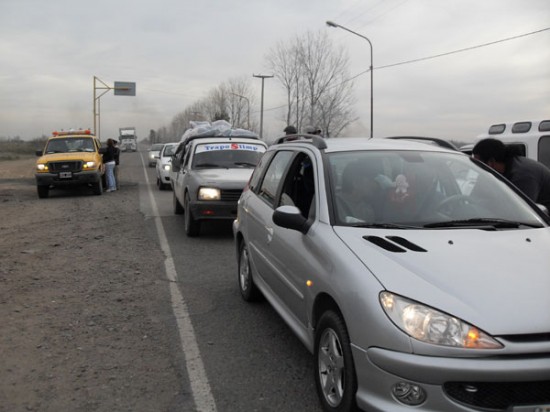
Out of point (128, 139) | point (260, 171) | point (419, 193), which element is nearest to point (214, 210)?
point (260, 171)

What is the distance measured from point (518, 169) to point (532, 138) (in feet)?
14.4

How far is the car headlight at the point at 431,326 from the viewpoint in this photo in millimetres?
2502

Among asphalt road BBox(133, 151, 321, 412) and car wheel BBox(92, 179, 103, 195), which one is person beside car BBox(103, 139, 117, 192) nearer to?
car wheel BBox(92, 179, 103, 195)

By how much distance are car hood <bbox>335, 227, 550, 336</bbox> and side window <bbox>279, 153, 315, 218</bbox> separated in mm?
762

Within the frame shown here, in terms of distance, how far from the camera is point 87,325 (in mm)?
4918

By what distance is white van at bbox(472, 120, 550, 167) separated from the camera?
875cm

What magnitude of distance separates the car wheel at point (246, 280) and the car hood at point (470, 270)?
217 centimetres

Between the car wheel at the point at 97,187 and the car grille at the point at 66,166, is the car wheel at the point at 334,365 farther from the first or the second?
the car wheel at the point at 97,187

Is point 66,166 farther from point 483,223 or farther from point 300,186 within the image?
point 483,223

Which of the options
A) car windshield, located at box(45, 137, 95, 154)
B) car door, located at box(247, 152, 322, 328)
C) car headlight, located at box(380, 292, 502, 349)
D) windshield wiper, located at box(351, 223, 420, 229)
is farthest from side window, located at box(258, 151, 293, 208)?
car windshield, located at box(45, 137, 95, 154)

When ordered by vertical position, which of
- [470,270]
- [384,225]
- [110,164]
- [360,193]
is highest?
[110,164]

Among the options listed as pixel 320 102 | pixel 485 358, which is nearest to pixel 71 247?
pixel 485 358

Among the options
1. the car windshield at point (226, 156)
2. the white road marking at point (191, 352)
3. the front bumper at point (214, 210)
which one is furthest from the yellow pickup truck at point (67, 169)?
the white road marking at point (191, 352)

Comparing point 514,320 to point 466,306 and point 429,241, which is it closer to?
point 466,306
